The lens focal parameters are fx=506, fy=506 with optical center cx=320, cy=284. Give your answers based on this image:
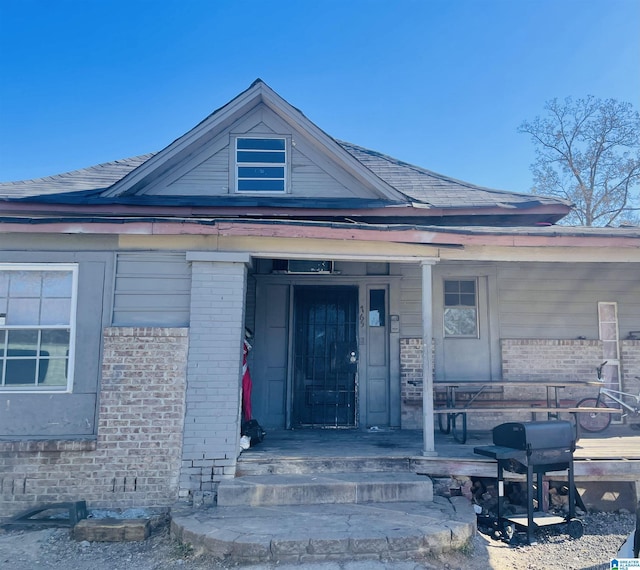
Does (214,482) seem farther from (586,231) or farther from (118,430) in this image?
(586,231)

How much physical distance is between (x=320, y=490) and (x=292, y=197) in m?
4.64

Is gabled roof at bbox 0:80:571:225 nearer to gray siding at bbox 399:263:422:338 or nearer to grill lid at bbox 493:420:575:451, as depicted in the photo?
gray siding at bbox 399:263:422:338

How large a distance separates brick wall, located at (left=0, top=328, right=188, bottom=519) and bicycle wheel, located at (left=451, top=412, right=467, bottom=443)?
3576mm

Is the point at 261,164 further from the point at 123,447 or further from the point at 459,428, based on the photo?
the point at 459,428

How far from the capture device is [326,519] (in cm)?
488

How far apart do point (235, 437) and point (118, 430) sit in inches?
50.4

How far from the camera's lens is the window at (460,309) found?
8.09 meters

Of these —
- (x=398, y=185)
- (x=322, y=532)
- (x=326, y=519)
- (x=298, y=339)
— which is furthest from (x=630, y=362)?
(x=322, y=532)

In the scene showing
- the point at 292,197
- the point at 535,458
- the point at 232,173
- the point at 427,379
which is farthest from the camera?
the point at 232,173

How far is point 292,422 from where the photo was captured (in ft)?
25.7

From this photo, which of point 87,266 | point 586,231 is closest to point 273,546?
point 87,266

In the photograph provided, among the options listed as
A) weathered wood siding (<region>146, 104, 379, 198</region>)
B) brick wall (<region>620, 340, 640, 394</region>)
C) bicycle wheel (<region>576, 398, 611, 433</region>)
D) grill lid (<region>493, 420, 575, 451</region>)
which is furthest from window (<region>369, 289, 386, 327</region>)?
brick wall (<region>620, 340, 640, 394</region>)

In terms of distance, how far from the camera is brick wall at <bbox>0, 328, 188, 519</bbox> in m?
5.46

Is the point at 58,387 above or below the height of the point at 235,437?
above
